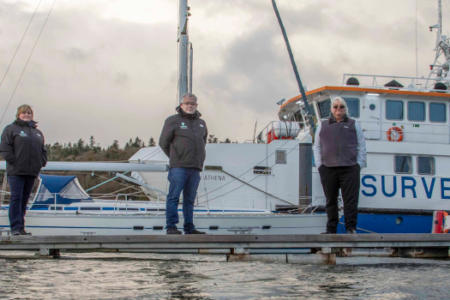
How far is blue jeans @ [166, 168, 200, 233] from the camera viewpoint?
6.38 metres

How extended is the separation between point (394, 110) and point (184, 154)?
29.5 ft

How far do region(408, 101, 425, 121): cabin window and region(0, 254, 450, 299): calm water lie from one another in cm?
935

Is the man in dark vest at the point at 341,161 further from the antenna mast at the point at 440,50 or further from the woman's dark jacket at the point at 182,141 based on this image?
the antenna mast at the point at 440,50

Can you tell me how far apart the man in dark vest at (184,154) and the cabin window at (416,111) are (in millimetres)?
9068

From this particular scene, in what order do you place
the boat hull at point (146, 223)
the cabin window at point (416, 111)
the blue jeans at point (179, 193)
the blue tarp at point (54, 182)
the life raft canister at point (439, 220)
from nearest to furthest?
the blue jeans at point (179, 193), the boat hull at point (146, 223), the blue tarp at point (54, 182), the life raft canister at point (439, 220), the cabin window at point (416, 111)

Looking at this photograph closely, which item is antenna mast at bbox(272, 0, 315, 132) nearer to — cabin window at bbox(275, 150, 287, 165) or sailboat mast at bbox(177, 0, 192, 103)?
cabin window at bbox(275, 150, 287, 165)

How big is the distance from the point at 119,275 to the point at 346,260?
2385 mm

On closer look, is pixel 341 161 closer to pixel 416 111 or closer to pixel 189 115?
pixel 189 115

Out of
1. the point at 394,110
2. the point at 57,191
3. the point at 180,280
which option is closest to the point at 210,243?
the point at 180,280

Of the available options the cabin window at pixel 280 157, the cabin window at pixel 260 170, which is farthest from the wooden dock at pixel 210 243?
the cabin window at pixel 280 157

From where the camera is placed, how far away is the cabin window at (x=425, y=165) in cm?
1359

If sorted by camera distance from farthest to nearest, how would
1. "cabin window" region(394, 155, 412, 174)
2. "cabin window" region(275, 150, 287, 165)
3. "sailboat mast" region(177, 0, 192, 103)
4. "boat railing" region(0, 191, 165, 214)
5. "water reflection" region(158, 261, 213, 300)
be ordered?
"cabin window" region(394, 155, 412, 174), "cabin window" region(275, 150, 287, 165), "sailboat mast" region(177, 0, 192, 103), "boat railing" region(0, 191, 165, 214), "water reflection" region(158, 261, 213, 300)

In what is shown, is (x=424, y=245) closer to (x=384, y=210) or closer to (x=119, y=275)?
(x=119, y=275)

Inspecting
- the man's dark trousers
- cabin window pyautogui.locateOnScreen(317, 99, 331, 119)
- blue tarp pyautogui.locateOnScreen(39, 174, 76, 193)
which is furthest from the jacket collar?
cabin window pyautogui.locateOnScreen(317, 99, 331, 119)
